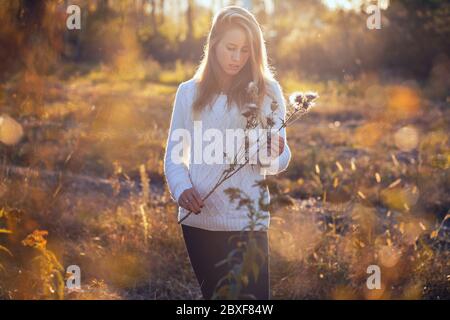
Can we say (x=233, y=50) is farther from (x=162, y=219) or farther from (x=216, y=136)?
(x=162, y=219)

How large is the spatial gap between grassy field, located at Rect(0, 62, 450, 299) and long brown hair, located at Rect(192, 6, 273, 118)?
21.3 inches

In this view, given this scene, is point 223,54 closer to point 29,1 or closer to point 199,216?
point 199,216

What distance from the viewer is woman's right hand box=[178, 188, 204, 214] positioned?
105 inches

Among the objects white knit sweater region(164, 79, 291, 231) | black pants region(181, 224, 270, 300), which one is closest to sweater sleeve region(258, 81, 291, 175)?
white knit sweater region(164, 79, 291, 231)

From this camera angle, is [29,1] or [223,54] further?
[29,1]

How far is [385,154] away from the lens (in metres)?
9.88

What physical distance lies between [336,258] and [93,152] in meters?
4.86

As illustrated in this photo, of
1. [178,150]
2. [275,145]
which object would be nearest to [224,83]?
[178,150]

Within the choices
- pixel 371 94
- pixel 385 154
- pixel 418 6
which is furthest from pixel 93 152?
pixel 418 6

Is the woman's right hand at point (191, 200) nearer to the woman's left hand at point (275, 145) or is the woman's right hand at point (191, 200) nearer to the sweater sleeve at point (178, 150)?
the sweater sleeve at point (178, 150)

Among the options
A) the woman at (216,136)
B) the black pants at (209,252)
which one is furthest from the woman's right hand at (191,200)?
the black pants at (209,252)

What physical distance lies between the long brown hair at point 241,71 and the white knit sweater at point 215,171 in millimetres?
39

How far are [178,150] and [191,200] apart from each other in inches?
13.9

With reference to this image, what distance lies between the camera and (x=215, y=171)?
2857 mm
